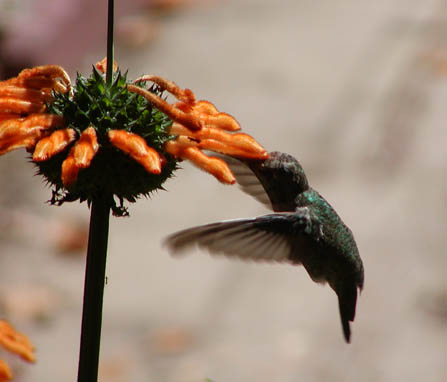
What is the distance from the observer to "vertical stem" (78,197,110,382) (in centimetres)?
130

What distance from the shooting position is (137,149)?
1.26m

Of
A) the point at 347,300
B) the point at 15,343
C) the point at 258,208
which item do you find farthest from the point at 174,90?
the point at 258,208

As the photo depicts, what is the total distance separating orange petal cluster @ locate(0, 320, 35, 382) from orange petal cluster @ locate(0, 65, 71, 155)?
0.35 m

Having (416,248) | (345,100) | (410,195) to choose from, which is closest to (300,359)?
(416,248)

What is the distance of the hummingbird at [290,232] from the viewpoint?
1534 millimetres

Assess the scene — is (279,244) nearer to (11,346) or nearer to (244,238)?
(244,238)

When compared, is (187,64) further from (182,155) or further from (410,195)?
(182,155)

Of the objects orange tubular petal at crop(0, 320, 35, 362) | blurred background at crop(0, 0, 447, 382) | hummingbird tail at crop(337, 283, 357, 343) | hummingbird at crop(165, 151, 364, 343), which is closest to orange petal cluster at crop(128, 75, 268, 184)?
hummingbird at crop(165, 151, 364, 343)

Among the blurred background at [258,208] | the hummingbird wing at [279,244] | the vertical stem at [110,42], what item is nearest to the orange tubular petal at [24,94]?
the vertical stem at [110,42]

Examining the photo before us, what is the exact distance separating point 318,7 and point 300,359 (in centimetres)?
309

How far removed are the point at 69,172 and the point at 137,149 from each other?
0.10 meters

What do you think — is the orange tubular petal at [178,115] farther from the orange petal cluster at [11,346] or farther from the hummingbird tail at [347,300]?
the hummingbird tail at [347,300]

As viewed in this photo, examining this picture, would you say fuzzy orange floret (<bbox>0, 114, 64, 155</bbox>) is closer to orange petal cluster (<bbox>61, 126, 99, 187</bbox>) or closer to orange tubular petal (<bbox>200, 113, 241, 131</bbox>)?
orange petal cluster (<bbox>61, 126, 99, 187</bbox>)

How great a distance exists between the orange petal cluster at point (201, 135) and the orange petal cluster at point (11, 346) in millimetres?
406
